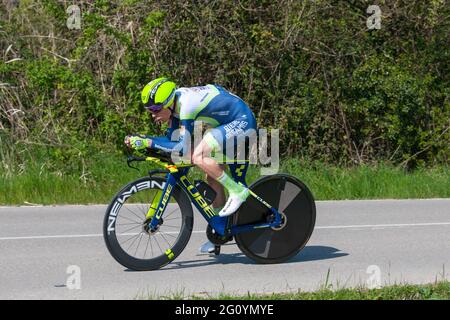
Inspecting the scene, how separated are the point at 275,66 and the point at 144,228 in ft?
27.1

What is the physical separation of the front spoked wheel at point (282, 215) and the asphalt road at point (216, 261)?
5.3 inches

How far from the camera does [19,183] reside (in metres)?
13.3

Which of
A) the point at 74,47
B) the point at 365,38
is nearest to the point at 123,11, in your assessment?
the point at 74,47

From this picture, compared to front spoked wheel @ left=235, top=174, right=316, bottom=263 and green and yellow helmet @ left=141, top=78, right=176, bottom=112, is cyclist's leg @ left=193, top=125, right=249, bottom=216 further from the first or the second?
green and yellow helmet @ left=141, top=78, right=176, bottom=112

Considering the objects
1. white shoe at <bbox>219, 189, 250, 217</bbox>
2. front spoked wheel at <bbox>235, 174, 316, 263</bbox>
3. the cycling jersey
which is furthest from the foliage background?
white shoe at <bbox>219, 189, 250, 217</bbox>

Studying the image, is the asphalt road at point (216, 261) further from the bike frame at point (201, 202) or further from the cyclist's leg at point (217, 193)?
the cyclist's leg at point (217, 193)

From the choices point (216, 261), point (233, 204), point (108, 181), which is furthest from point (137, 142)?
point (108, 181)

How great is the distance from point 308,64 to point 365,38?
1072mm

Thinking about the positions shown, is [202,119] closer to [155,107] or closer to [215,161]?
[215,161]

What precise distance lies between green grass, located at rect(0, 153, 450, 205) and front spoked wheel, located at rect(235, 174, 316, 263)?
4.31 m

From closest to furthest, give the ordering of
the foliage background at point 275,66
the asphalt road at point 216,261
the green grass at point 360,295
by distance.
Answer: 1. the green grass at point 360,295
2. the asphalt road at point 216,261
3. the foliage background at point 275,66

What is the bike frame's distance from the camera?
8641 millimetres

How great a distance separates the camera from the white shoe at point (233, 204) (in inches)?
346

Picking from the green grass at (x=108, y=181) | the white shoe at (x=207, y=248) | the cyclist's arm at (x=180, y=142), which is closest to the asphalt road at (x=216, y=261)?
the white shoe at (x=207, y=248)
